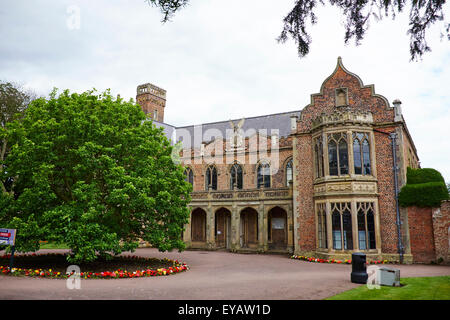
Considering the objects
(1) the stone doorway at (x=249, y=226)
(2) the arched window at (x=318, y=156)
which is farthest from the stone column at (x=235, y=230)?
(2) the arched window at (x=318, y=156)

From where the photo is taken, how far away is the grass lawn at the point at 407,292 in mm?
8484

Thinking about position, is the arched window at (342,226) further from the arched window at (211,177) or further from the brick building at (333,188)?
the arched window at (211,177)

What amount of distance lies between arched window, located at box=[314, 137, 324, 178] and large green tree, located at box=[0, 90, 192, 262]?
9522 millimetres

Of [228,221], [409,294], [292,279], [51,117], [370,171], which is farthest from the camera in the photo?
[228,221]

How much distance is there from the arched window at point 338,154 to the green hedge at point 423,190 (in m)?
3.68

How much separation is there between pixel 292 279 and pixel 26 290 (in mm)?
9097

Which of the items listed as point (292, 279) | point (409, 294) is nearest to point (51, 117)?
point (292, 279)

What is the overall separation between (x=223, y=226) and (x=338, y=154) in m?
14.6

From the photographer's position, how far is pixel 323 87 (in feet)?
72.2

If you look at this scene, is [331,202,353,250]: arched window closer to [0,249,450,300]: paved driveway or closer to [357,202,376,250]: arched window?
[357,202,376,250]: arched window

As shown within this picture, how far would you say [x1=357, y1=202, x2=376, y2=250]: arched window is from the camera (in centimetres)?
1872

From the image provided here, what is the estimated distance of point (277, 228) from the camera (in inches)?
1094

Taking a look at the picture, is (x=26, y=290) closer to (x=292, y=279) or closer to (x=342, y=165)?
(x=292, y=279)

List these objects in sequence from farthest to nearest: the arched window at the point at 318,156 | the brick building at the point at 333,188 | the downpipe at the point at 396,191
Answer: the arched window at the point at 318,156 → the brick building at the point at 333,188 → the downpipe at the point at 396,191
